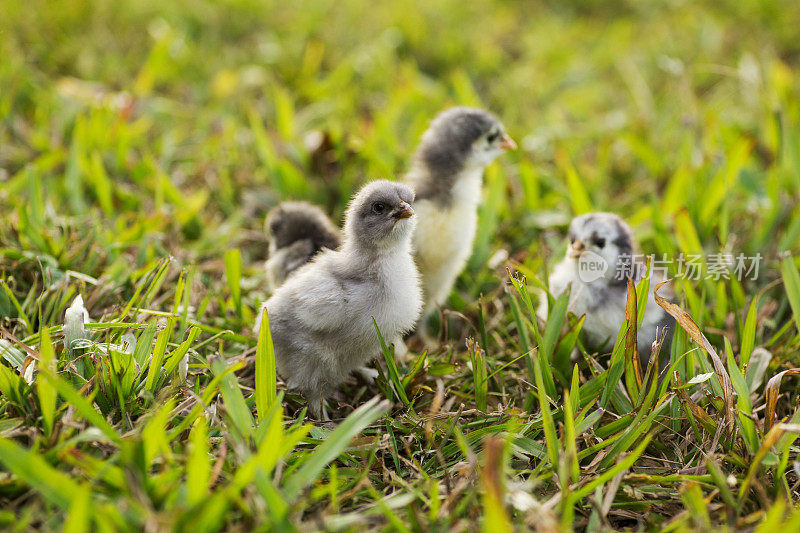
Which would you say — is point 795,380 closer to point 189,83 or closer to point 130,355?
point 130,355

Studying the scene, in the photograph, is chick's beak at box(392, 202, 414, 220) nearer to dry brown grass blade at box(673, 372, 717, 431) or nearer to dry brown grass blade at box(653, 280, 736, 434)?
dry brown grass blade at box(653, 280, 736, 434)

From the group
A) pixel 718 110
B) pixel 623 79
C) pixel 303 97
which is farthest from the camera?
pixel 623 79

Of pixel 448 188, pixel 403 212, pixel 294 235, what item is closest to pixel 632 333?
pixel 403 212

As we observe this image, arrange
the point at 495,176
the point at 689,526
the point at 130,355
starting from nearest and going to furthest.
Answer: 1. the point at 689,526
2. the point at 130,355
3. the point at 495,176

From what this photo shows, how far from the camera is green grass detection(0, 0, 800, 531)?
213cm

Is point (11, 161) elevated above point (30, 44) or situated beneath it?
situated beneath

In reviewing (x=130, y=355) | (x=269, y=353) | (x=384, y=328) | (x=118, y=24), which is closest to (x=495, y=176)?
(x=384, y=328)

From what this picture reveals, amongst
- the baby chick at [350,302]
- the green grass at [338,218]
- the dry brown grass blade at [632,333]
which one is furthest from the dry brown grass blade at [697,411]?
the baby chick at [350,302]

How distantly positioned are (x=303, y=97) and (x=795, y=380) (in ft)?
14.9

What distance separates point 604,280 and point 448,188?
973mm

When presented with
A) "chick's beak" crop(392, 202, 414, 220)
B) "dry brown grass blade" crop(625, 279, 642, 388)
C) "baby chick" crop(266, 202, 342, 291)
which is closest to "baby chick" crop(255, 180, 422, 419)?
"chick's beak" crop(392, 202, 414, 220)

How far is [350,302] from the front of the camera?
102 inches

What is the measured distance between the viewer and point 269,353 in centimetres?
245

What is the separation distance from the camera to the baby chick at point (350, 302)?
102 inches
